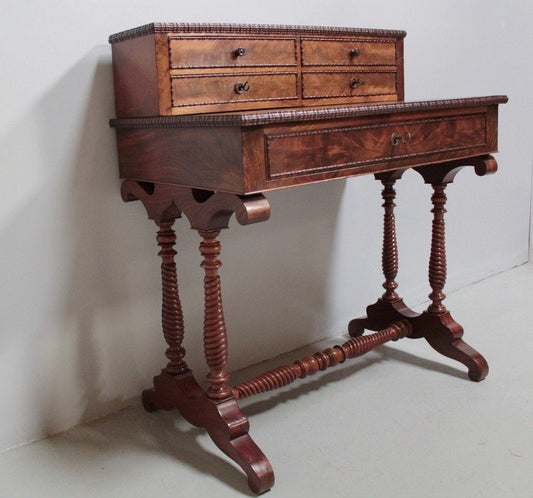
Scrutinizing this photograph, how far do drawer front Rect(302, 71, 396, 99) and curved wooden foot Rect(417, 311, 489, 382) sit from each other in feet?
3.27

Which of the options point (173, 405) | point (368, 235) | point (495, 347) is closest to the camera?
point (173, 405)

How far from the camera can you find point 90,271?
2559 mm

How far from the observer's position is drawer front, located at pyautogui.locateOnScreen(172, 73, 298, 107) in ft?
7.20

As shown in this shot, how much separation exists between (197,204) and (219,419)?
716mm

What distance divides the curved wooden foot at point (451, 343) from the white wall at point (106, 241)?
1.19 ft

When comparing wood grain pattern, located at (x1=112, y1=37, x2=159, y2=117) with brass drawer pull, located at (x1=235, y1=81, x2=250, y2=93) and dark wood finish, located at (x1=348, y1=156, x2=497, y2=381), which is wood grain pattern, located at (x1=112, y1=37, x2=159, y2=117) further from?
dark wood finish, located at (x1=348, y1=156, x2=497, y2=381)

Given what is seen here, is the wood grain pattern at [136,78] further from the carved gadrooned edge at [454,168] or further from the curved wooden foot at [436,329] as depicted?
the curved wooden foot at [436,329]

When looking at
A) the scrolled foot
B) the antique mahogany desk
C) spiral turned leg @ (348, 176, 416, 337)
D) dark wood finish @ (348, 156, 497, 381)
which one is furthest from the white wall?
the scrolled foot

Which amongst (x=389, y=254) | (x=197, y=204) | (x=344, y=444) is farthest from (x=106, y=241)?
(x=389, y=254)

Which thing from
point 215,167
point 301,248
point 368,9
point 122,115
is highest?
point 368,9

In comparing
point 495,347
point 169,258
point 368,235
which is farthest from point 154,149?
point 495,347

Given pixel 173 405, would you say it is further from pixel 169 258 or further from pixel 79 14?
pixel 79 14

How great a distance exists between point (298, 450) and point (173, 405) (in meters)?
0.50

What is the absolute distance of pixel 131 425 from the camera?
2596 mm
